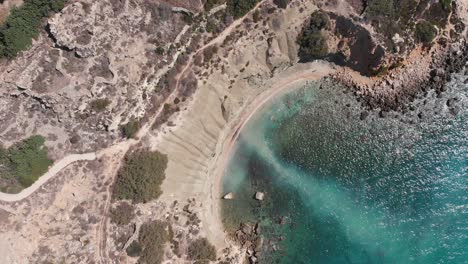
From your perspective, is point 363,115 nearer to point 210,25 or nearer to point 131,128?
point 210,25


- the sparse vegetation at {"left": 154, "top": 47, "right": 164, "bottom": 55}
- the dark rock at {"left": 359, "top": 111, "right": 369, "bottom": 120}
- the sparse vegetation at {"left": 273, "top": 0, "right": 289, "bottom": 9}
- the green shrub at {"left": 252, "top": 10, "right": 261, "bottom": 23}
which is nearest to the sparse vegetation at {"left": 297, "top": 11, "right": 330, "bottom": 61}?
the sparse vegetation at {"left": 273, "top": 0, "right": 289, "bottom": 9}

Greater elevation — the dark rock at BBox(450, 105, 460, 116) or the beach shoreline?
the dark rock at BBox(450, 105, 460, 116)

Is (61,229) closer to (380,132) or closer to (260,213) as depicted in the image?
(260,213)

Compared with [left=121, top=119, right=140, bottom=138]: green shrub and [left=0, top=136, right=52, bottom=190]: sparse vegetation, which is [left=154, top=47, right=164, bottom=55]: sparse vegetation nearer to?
[left=121, top=119, right=140, bottom=138]: green shrub

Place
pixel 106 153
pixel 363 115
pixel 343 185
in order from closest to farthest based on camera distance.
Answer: pixel 106 153, pixel 363 115, pixel 343 185

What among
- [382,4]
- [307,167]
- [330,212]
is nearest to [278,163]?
[307,167]

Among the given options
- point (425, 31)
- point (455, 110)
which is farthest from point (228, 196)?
point (425, 31)

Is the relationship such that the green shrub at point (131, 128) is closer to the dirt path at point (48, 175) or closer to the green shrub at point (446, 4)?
the dirt path at point (48, 175)
